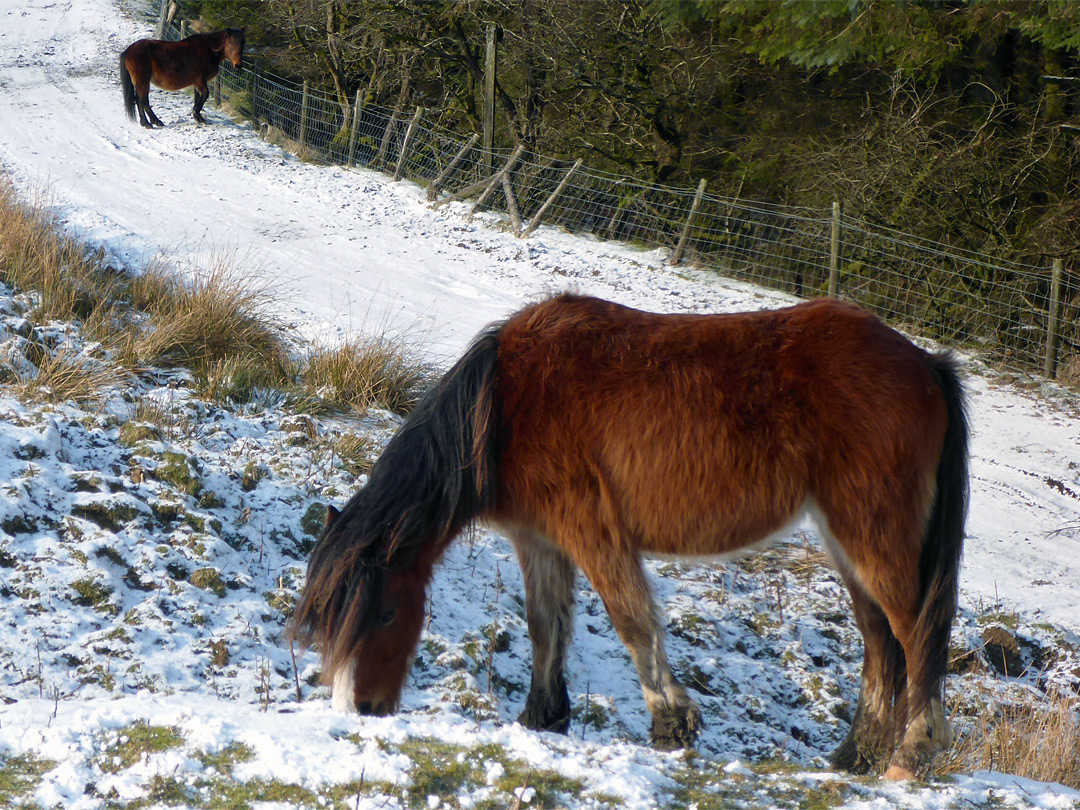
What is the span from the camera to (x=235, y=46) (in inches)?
706

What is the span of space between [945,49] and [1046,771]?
874 cm

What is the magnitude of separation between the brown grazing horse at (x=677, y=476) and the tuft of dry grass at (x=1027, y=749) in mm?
323

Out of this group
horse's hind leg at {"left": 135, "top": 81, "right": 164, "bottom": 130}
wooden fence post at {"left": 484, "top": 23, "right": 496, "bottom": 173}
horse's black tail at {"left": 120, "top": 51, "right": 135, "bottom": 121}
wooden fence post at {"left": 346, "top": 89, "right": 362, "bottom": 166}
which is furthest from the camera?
wooden fence post at {"left": 346, "top": 89, "right": 362, "bottom": 166}

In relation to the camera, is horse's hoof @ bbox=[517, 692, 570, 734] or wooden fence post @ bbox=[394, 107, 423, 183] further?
wooden fence post @ bbox=[394, 107, 423, 183]

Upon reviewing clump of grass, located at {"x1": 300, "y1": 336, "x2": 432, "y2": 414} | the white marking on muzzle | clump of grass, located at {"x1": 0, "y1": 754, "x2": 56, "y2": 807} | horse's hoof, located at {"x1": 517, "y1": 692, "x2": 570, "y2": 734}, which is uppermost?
clump of grass, located at {"x1": 300, "y1": 336, "x2": 432, "y2": 414}

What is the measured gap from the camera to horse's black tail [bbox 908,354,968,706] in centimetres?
333

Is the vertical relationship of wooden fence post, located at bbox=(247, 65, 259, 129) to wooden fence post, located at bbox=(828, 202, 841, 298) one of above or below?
above

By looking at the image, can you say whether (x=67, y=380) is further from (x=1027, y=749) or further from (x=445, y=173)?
(x=445, y=173)

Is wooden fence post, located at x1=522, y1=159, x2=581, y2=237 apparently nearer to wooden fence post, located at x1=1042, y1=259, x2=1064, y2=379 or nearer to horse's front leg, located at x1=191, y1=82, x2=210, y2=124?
wooden fence post, located at x1=1042, y1=259, x2=1064, y2=379

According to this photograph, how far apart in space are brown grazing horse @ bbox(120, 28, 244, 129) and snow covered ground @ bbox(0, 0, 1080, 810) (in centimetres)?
730

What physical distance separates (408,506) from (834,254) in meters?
8.93

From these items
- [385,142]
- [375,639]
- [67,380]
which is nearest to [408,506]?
[375,639]

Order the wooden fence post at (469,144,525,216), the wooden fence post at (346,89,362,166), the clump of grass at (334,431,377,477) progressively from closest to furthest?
the clump of grass at (334,431,377,477), the wooden fence post at (469,144,525,216), the wooden fence post at (346,89,362,166)

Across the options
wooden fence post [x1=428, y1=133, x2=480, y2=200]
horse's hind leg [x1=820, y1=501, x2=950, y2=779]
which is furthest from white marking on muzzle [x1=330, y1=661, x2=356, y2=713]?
wooden fence post [x1=428, y1=133, x2=480, y2=200]
